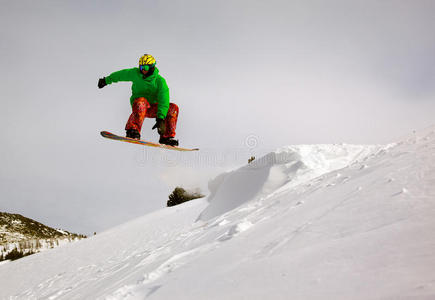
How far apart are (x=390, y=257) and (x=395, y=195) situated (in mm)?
808

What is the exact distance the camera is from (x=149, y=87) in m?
4.84

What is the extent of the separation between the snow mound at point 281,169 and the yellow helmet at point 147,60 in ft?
11.4

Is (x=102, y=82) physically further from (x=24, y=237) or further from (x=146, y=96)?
(x=24, y=237)

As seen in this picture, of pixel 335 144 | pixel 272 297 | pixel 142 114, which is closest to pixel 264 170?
pixel 335 144

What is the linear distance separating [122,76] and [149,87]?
573 mm

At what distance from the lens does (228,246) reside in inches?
86.6

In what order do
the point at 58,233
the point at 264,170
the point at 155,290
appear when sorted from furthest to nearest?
the point at 58,233, the point at 264,170, the point at 155,290

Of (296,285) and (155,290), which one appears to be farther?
(155,290)

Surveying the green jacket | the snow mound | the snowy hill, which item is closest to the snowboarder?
the green jacket

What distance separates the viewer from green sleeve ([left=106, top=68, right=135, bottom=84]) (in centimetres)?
487

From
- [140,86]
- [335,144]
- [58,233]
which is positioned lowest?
[58,233]

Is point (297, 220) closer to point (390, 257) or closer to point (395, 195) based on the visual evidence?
point (395, 195)

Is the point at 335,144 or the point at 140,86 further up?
the point at 140,86

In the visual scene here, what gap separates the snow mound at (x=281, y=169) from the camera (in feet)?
20.1
